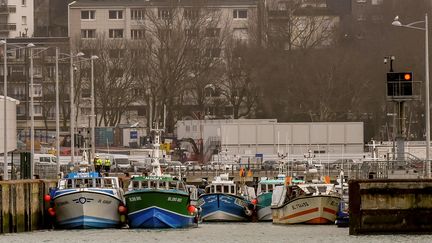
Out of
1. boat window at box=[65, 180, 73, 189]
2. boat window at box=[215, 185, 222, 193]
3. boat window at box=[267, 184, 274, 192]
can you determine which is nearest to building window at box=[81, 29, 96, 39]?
boat window at box=[267, 184, 274, 192]

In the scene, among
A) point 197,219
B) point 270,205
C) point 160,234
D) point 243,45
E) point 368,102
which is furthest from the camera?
point 243,45

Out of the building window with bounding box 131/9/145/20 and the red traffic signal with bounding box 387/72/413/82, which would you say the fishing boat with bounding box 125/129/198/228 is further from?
the building window with bounding box 131/9/145/20

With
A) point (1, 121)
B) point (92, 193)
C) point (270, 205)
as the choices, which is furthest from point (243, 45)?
point (92, 193)

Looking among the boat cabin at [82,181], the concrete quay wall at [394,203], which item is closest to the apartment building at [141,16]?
the boat cabin at [82,181]

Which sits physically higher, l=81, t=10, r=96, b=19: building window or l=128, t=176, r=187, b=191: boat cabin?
l=81, t=10, r=96, b=19: building window

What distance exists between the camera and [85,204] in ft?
268

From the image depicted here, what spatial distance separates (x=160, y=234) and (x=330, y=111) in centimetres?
8534

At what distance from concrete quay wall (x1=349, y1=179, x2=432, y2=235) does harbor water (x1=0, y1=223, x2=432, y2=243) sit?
66 centimetres

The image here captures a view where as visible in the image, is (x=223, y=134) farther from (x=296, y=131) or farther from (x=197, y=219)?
(x=197, y=219)

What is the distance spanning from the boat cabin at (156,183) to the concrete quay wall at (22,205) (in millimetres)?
3812

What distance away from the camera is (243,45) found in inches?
6959

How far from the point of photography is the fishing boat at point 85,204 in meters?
82.0

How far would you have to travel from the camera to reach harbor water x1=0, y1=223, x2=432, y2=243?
73.9 metres

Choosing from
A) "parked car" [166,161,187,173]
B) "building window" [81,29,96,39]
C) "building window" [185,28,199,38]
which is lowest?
"parked car" [166,161,187,173]
